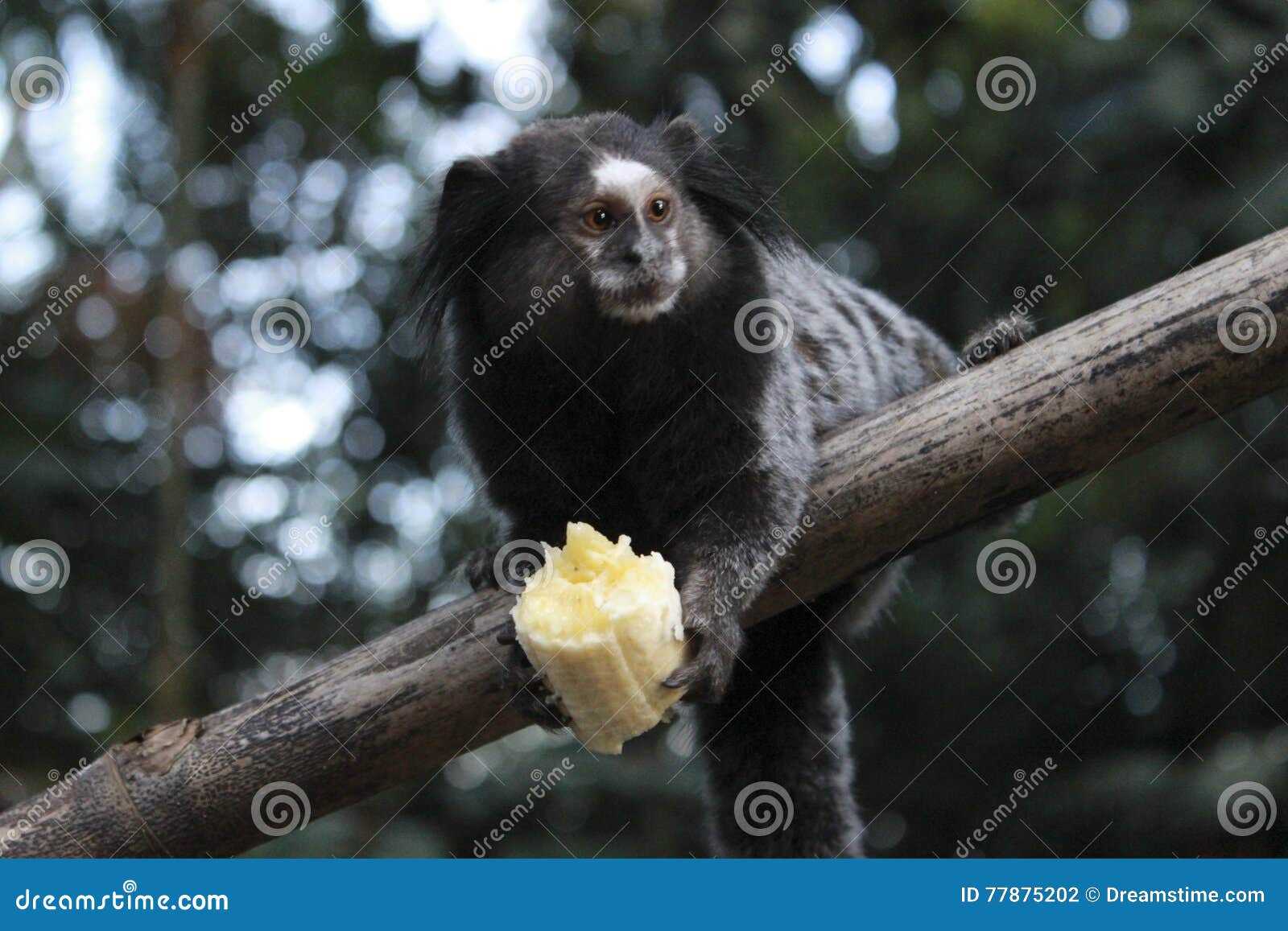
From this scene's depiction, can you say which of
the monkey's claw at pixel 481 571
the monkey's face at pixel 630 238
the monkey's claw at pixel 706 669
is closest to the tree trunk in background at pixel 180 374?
the monkey's claw at pixel 481 571

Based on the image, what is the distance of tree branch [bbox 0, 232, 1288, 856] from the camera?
9.84ft

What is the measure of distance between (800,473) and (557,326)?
73 centimetres

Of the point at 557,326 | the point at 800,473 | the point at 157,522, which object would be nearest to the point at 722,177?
the point at 557,326

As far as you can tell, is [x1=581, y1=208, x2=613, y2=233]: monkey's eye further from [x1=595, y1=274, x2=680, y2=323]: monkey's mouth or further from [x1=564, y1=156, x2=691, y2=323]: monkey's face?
[x1=595, y1=274, x2=680, y2=323]: monkey's mouth

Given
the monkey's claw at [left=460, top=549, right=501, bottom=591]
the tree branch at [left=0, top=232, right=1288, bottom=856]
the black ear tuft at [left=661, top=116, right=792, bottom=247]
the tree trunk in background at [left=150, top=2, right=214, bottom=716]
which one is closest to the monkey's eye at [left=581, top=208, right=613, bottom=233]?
the black ear tuft at [left=661, top=116, right=792, bottom=247]

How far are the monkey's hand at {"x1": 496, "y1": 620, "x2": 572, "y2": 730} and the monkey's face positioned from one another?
2.79ft

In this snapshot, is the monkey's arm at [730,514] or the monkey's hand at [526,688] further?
the monkey's arm at [730,514]

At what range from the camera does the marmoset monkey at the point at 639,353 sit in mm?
3148

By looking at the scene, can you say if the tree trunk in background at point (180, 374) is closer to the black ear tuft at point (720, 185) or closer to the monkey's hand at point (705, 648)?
the black ear tuft at point (720, 185)

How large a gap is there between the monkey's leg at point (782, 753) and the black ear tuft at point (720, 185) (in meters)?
1.12

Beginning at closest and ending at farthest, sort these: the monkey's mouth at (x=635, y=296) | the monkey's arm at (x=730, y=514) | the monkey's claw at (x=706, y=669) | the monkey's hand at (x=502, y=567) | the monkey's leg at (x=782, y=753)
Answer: the monkey's claw at (x=706, y=669) < the monkey's arm at (x=730, y=514) < the monkey's mouth at (x=635, y=296) < the monkey's hand at (x=502, y=567) < the monkey's leg at (x=782, y=753)

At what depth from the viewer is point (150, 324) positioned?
5918 mm

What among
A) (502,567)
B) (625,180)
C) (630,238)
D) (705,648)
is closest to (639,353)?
(630,238)

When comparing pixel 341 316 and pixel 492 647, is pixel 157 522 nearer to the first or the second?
pixel 341 316
